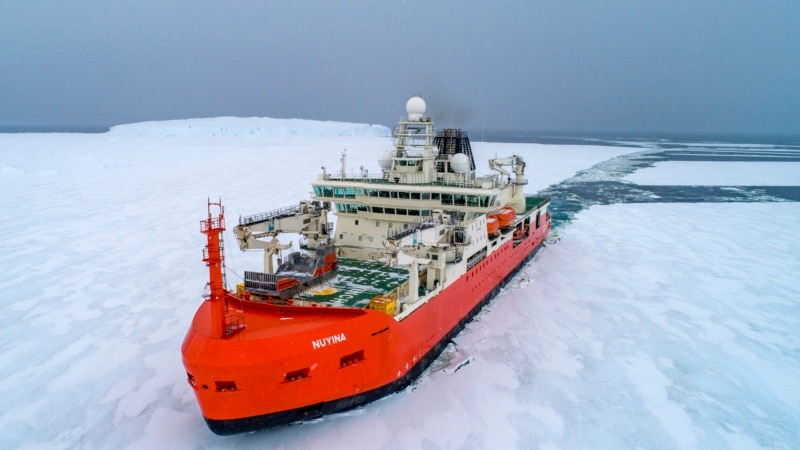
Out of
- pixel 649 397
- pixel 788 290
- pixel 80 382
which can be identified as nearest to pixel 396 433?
pixel 649 397

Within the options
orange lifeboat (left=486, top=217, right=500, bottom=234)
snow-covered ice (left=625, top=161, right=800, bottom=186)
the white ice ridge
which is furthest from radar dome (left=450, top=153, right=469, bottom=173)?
the white ice ridge

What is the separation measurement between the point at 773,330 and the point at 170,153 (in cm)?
6022

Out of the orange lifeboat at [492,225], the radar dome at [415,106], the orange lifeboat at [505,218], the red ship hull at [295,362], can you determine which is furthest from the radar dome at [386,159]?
the red ship hull at [295,362]

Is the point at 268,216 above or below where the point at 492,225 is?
above

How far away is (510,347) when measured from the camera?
12.1 meters

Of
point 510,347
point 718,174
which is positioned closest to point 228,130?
point 718,174

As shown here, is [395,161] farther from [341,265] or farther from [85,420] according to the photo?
[85,420]

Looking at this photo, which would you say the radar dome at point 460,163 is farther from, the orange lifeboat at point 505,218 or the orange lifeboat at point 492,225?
the orange lifeboat at point 492,225

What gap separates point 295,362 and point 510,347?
6425mm

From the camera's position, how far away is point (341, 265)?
13.2 meters

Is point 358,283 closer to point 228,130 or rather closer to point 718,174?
point 718,174

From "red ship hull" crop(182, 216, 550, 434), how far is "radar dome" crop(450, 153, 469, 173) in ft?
25.2

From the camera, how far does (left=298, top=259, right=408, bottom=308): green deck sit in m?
10.4

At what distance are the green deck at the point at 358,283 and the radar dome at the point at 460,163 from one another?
525 centimetres
